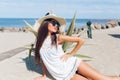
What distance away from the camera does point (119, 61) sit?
10.1 metres

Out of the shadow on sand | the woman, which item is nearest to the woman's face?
the woman

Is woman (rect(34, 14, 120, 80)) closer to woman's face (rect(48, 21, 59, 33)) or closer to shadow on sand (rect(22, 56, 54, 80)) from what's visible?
woman's face (rect(48, 21, 59, 33))

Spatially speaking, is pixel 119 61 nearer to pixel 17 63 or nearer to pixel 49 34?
pixel 17 63

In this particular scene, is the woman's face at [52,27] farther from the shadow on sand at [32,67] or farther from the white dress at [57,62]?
the shadow on sand at [32,67]

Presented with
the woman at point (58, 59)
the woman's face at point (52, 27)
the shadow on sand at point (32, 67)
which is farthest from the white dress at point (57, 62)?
the shadow on sand at point (32, 67)

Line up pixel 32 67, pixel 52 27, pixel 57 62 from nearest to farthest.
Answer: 1. pixel 57 62
2. pixel 52 27
3. pixel 32 67

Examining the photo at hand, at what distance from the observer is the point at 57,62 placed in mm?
6016

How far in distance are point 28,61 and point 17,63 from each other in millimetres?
406

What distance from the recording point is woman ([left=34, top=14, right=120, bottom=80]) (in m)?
6.01

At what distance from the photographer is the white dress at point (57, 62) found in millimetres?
5996

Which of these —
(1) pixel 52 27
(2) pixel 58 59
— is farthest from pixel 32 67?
(2) pixel 58 59

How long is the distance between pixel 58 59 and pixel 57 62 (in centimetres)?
6

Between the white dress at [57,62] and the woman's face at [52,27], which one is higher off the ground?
the woman's face at [52,27]

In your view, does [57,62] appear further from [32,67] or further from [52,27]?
[32,67]
